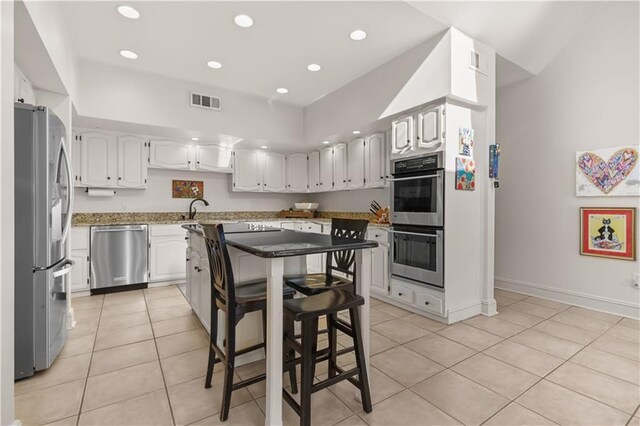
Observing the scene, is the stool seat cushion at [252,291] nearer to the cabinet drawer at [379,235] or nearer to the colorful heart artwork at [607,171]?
the cabinet drawer at [379,235]

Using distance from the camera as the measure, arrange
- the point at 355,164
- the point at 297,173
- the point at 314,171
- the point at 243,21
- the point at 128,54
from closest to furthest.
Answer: the point at 243,21 < the point at 128,54 < the point at 355,164 < the point at 314,171 < the point at 297,173

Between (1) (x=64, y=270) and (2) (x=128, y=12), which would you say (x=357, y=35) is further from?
(1) (x=64, y=270)

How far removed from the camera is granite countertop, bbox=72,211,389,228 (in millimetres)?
4402

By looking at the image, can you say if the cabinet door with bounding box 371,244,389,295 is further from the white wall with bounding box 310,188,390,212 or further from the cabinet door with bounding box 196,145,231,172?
the cabinet door with bounding box 196,145,231,172

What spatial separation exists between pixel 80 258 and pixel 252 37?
344 centimetres

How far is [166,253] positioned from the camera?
451 centimetres

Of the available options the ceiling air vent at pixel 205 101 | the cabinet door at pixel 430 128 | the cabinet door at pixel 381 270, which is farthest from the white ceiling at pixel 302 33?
the cabinet door at pixel 381 270

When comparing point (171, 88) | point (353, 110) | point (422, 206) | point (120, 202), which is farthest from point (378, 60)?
point (120, 202)

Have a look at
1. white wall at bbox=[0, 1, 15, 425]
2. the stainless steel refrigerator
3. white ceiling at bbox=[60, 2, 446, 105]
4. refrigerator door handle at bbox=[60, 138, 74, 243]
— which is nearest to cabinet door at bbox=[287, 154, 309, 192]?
white ceiling at bbox=[60, 2, 446, 105]

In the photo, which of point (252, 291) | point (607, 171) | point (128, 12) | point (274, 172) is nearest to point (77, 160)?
point (128, 12)

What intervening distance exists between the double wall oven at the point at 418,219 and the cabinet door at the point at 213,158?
3.03 metres

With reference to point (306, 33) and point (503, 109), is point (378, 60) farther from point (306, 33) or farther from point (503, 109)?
point (503, 109)

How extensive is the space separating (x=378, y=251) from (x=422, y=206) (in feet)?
2.99

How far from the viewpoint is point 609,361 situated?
7.74 feet
